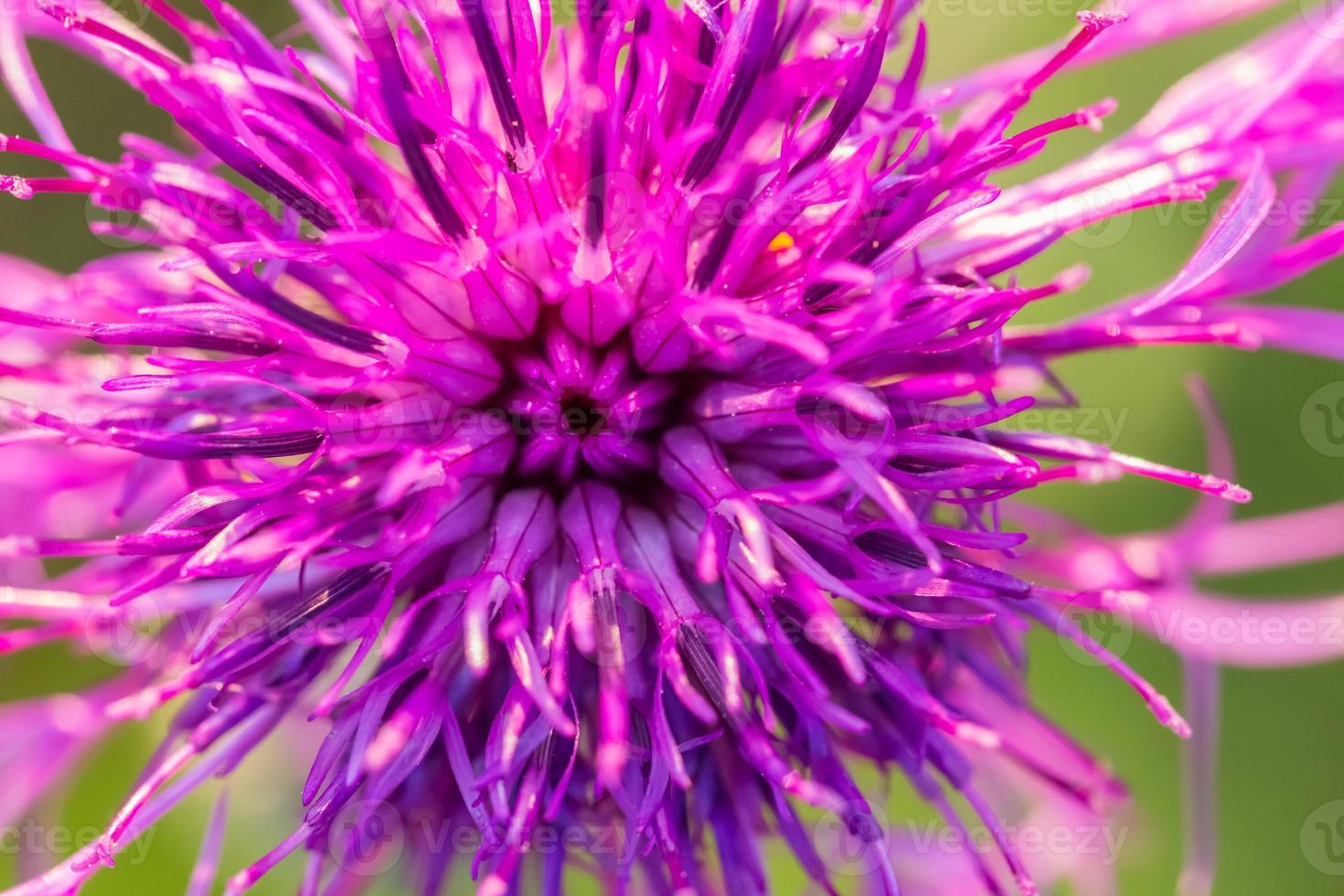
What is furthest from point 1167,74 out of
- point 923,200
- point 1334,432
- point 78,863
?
point 78,863

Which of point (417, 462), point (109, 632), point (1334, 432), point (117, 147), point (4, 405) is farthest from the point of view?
point (117, 147)

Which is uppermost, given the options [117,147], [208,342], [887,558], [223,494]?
[117,147]

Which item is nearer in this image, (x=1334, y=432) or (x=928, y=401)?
(x=928, y=401)

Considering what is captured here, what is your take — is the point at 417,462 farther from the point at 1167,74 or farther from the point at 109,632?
the point at 1167,74

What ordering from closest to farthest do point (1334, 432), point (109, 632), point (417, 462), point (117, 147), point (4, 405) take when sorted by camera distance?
point (417, 462)
point (4, 405)
point (109, 632)
point (1334, 432)
point (117, 147)

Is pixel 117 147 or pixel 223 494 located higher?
pixel 117 147

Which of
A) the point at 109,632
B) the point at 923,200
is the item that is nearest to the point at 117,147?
the point at 109,632

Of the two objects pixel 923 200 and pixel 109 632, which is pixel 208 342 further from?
pixel 923 200
